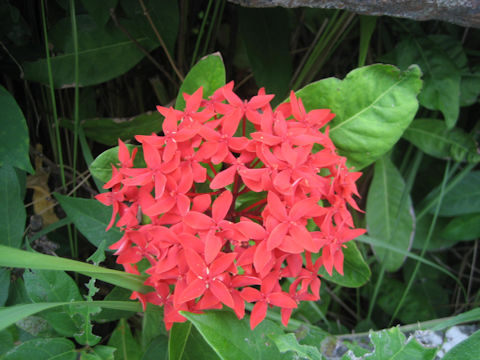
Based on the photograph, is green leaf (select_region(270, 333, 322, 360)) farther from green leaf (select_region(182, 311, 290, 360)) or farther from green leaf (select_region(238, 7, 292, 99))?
green leaf (select_region(238, 7, 292, 99))

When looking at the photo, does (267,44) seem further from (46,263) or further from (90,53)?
(46,263)

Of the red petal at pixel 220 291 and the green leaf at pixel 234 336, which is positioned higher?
the red petal at pixel 220 291

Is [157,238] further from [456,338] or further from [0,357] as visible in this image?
[456,338]

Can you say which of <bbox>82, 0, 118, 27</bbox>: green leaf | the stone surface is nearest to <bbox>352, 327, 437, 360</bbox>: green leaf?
the stone surface

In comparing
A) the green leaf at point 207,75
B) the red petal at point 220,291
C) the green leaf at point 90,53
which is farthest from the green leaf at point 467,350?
the green leaf at point 90,53

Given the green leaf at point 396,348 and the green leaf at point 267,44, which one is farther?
the green leaf at point 267,44

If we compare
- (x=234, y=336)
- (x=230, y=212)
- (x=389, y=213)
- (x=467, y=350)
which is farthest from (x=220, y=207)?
(x=389, y=213)

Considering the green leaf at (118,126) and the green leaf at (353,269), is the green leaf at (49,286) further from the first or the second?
the green leaf at (353,269)
